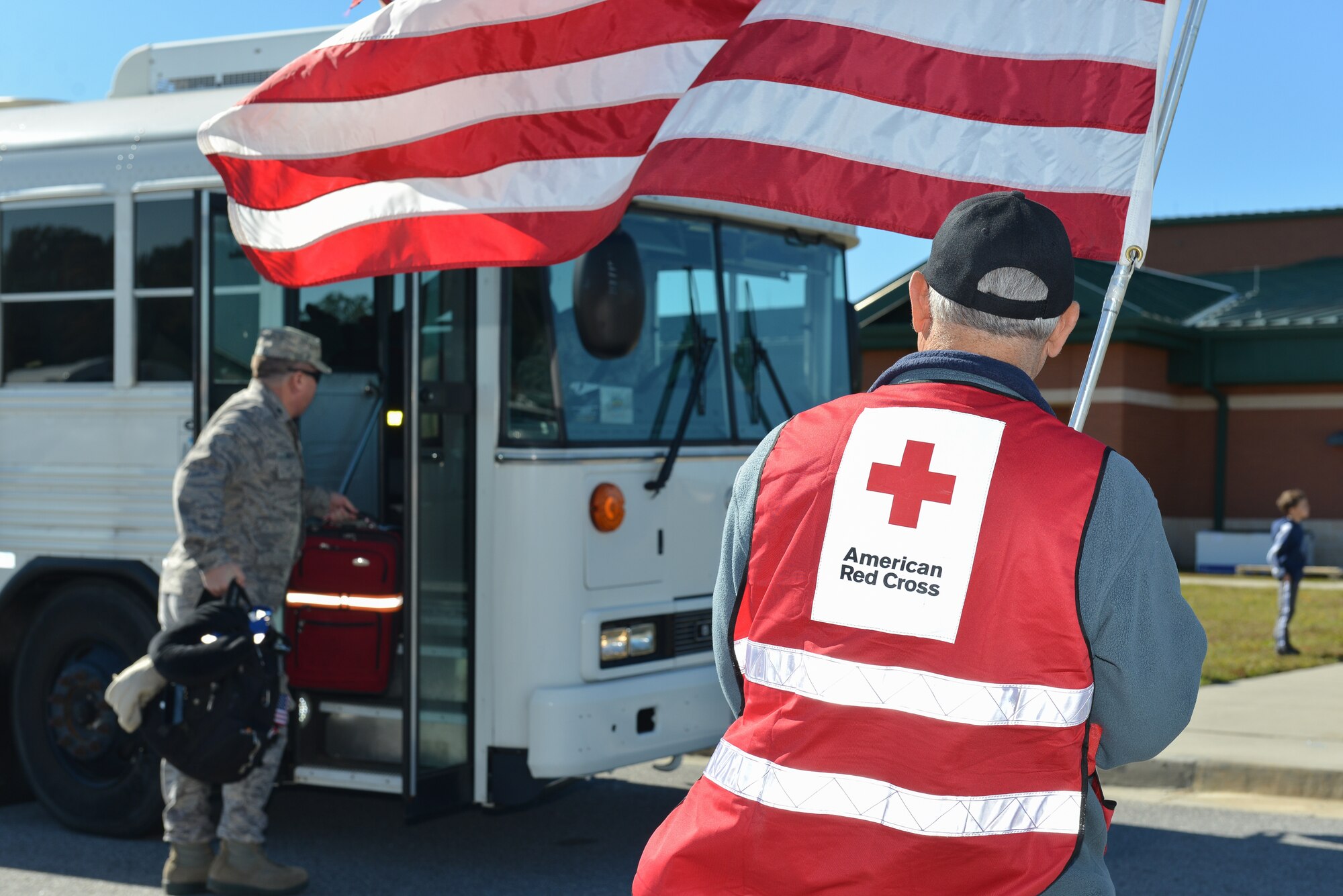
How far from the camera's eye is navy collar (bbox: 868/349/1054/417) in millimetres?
2193

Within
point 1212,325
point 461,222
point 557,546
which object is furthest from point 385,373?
point 1212,325

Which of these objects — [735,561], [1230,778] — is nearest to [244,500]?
[735,561]

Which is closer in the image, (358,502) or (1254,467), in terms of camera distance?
(358,502)

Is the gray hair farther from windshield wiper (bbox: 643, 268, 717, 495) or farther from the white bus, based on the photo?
windshield wiper (bbox: 643, 268, 717, 495)

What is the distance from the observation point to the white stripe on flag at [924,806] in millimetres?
2020

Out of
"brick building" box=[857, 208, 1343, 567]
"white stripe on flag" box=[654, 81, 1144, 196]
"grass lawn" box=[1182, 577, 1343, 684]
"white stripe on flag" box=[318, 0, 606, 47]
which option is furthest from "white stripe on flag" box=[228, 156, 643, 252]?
"brick building" box=[857, 208, 1343, 567]

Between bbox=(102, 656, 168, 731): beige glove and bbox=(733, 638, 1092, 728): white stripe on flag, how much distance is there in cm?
408

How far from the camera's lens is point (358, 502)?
6.77m

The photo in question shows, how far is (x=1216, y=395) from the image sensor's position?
28094 millimetres

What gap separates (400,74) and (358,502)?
112 inches

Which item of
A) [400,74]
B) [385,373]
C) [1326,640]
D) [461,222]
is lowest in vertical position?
[1326,640]

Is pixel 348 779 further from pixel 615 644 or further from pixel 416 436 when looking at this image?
pixel 416 436

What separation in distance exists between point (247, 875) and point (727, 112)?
3.41 metres

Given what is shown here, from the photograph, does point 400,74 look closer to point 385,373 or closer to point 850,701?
point 385,373
